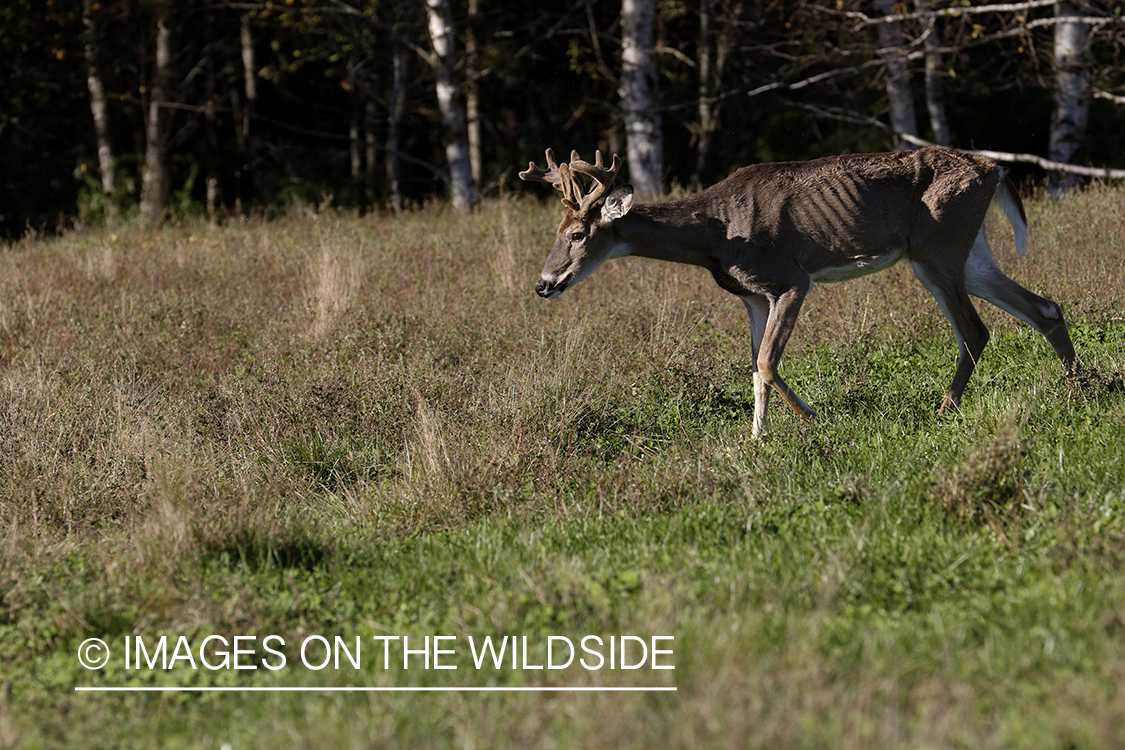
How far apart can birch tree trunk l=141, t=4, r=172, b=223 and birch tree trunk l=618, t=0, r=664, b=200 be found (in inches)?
300

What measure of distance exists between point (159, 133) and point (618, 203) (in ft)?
44.4

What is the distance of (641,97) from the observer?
45.6ft

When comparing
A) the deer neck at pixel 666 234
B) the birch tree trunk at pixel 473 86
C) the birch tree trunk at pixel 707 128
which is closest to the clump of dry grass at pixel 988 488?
the deer neck at pixel 666 234

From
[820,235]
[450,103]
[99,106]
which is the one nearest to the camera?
[820,235]

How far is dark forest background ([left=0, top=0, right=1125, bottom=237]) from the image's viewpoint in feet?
50.5

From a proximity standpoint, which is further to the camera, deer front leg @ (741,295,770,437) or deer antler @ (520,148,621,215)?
deer antler @ (520,148,621,215)

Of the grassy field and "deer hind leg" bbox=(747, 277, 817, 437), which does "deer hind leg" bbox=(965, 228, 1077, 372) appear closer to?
the grassy field

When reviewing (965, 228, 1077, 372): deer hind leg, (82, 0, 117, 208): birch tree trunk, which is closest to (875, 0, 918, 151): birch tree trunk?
(965, 228, 1077, 372): deer hind leg

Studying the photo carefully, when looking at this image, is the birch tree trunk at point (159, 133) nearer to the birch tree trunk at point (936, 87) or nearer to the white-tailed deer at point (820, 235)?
the birch tree trunk at point (936, 87)

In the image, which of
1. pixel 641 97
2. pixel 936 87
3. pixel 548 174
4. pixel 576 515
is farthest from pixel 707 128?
pixel 576 515

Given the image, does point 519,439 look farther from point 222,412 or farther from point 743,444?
point 222,412

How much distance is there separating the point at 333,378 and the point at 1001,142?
17432 mm

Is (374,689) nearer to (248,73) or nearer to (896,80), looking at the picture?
(896,80)

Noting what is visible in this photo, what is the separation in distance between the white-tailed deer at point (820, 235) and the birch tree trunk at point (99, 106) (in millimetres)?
12887
